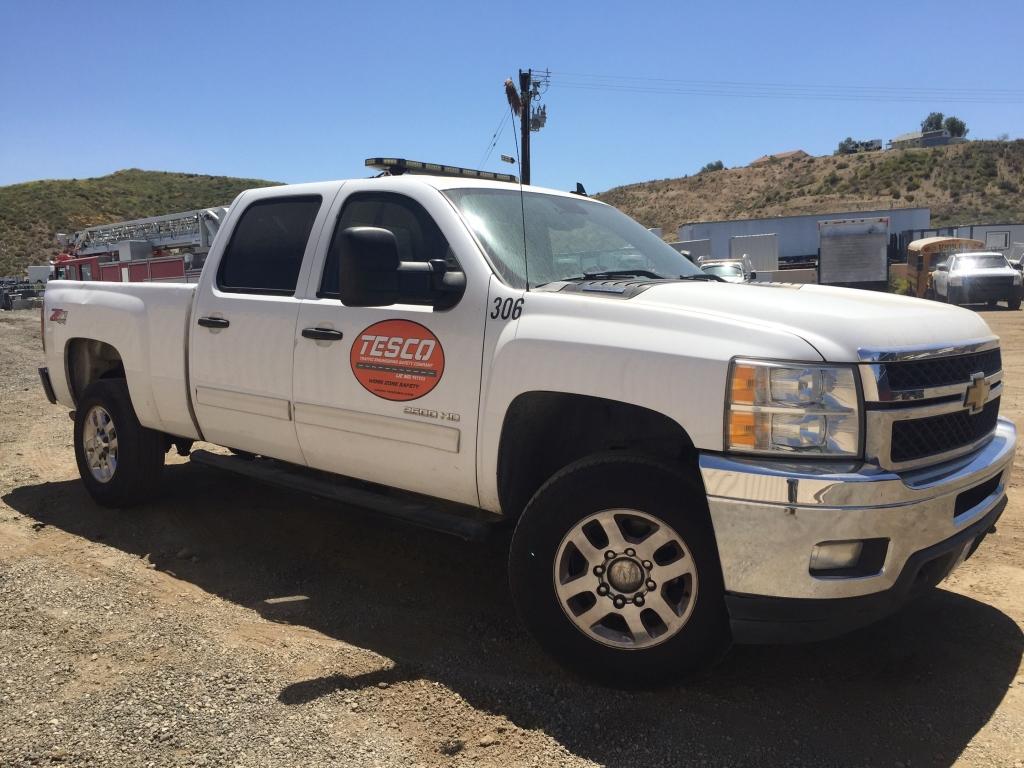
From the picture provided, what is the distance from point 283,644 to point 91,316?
2.99 meters

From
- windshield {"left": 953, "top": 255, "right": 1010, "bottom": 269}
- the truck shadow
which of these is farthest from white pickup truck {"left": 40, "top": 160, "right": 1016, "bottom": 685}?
windshield {"left": 953, "top": 255, "right": 1010, "bottom": 269}

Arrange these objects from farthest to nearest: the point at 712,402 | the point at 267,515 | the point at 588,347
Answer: the point at 267,515
the point at 588,347
the point at 712,402

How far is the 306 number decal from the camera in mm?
3363

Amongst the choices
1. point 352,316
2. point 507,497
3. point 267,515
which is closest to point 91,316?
point 267,515

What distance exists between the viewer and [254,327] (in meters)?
4.35

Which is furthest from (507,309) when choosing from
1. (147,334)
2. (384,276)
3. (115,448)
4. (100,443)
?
(100,443)

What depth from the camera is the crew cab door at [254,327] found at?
4.25 metres

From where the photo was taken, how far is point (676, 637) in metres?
2.94

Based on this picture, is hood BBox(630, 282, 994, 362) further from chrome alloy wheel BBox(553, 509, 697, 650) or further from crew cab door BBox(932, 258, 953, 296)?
crew cab door BBox(932, 258, 953, 296)

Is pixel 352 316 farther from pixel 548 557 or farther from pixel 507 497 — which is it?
pixel 548 557

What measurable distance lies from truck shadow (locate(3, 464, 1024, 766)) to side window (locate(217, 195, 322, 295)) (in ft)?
4.95

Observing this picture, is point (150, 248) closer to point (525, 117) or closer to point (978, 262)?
point (525, 117)

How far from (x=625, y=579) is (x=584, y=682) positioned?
493mm

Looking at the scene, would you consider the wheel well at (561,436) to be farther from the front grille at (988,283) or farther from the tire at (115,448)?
the front grille at (988,283)
